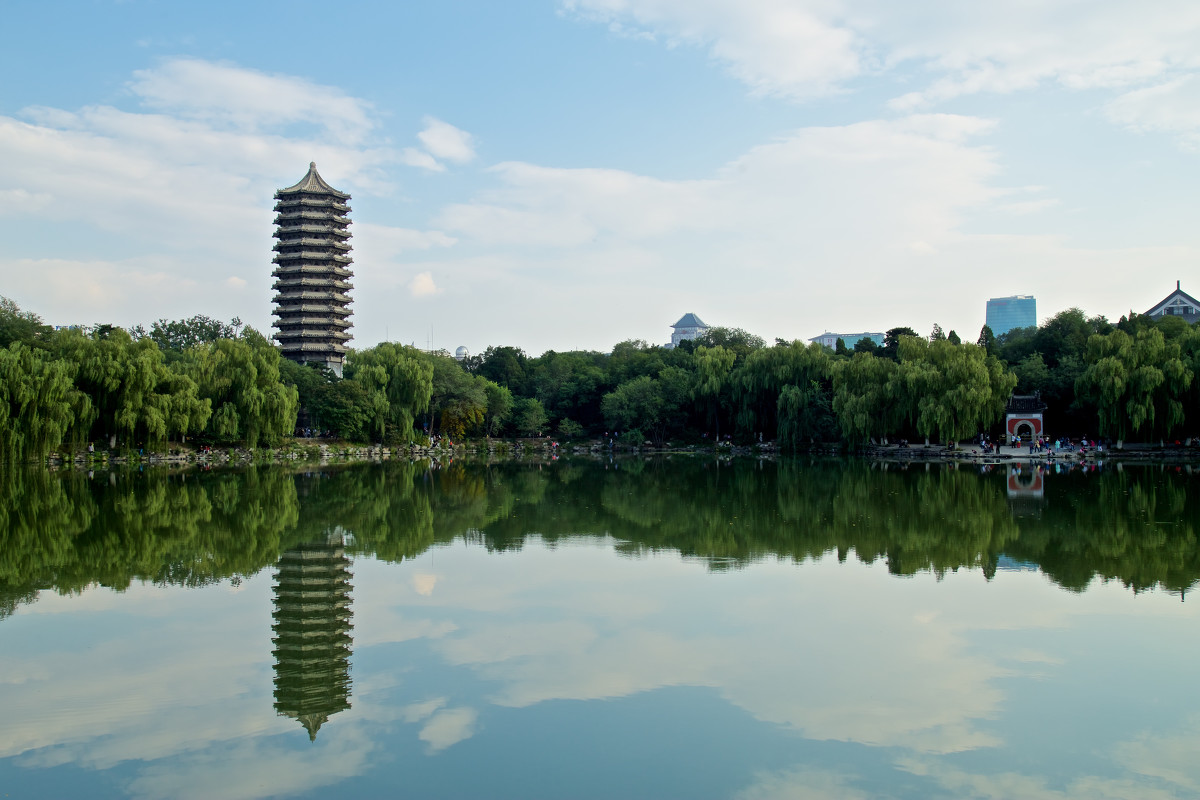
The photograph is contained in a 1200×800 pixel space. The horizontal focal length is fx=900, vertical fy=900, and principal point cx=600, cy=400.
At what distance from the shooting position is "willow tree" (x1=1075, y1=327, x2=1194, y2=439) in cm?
2870

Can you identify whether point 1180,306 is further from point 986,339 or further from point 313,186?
point 313,186

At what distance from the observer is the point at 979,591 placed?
28.3ft

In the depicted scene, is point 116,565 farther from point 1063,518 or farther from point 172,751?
point 1063,518

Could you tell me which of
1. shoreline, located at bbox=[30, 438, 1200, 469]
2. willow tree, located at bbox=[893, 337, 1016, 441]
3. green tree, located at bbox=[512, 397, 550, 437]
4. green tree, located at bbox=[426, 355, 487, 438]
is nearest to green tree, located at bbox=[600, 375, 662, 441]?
shoreline, located at bbox=[30, 438, 1200, 469]

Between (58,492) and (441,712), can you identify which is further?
(58,492)

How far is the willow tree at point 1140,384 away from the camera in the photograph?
94.2 ft

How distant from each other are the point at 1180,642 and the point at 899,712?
9.56 ft

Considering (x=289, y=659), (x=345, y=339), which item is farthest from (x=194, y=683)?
(x=345, y=339)

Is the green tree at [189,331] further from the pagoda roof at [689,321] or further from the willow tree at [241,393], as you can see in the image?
the pagoda roof at [689,321]

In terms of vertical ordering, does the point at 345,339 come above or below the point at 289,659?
above

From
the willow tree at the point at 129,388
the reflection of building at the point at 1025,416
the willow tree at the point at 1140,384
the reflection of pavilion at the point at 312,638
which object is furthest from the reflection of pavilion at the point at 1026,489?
the willow tree at the point at 129,388

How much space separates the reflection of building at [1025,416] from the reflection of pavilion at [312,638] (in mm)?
28946

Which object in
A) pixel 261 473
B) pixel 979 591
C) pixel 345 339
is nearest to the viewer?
pixel 979 591

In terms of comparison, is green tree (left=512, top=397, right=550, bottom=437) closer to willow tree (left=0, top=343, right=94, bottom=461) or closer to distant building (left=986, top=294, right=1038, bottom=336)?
willow tree (left=0, top=343, right=94, bottom=461)
